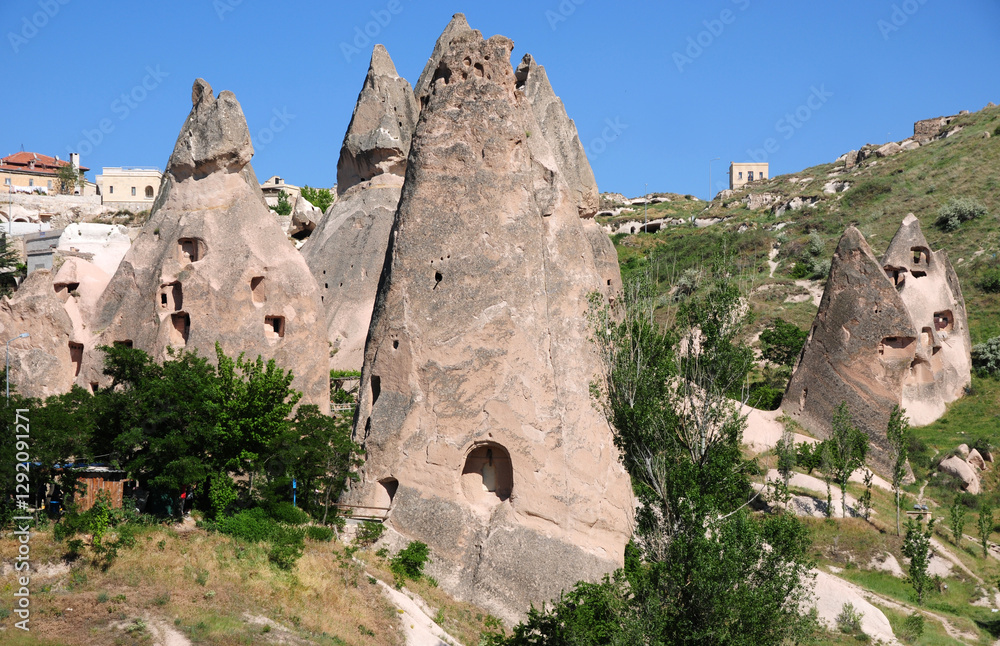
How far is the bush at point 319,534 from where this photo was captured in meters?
21.2

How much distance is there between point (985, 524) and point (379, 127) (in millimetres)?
25325

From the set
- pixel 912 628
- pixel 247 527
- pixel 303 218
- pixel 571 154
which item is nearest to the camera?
pixel 247 527

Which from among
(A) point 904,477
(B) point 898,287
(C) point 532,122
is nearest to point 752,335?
(B) point 898,287

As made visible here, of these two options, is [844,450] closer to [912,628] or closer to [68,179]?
[912,628]

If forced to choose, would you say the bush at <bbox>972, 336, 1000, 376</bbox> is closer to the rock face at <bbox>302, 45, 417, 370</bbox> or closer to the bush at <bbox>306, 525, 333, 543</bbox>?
the rock face at <bbox>302, 45, 417, 370</bbox>

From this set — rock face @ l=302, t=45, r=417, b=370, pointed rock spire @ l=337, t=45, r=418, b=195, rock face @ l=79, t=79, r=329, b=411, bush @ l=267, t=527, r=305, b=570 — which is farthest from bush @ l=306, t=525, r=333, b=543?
pointed rock spire @ l=337, t=45, r=418, b=195

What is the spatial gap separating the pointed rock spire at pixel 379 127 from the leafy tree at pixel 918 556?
21.9 m

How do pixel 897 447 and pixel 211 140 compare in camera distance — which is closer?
pixel 211 140

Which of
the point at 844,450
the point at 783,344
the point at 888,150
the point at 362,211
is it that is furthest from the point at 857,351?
the point at 888,150

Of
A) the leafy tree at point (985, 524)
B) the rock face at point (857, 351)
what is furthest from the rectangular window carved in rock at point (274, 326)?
the leafy tree at point (985, 524)

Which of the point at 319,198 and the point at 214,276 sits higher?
the point at 319,198

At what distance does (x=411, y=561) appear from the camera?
2139cm

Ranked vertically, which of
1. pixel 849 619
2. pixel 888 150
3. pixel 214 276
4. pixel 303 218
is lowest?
pixel 849 619

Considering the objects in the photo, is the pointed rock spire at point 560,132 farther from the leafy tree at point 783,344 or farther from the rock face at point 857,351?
the leafy tree at point 783,344
